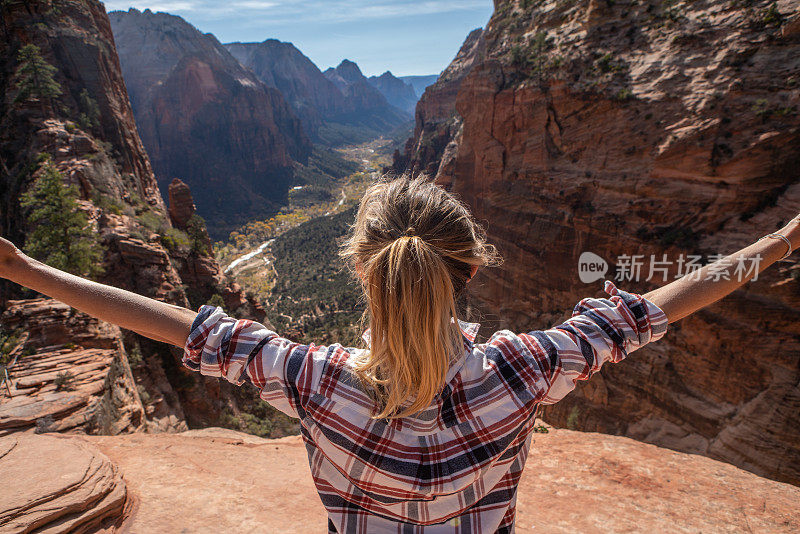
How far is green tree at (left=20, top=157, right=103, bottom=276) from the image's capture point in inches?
404

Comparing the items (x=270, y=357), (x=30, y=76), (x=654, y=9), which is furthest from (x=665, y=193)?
(x=30, y=76)

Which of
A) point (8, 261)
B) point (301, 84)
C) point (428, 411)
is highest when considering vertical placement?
point (301, 84)

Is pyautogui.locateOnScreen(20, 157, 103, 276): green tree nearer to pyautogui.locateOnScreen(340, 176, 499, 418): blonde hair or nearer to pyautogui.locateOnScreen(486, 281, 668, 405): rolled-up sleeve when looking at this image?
pyautogui.locateOnScreen(340, 176, 499, 418): blonde hair

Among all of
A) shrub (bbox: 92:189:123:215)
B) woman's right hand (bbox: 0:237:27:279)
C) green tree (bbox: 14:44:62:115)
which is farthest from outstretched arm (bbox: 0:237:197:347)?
green tree (bbox: 14:44:62:115)

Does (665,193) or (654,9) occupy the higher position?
(654,9)

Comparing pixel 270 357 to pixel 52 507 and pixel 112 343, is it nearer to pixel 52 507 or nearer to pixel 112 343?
pixel 52 507

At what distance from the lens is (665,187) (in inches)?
485

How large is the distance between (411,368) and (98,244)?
14690mm

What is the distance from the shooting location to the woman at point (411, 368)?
1145 mm

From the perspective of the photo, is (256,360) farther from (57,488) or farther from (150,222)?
(150,222)

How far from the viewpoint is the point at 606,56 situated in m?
14.7

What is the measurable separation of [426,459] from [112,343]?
28.2 ft

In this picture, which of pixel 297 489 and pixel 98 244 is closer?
pixel 297 489

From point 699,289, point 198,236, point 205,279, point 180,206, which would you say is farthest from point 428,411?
point 180,206
